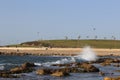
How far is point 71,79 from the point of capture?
173 ft

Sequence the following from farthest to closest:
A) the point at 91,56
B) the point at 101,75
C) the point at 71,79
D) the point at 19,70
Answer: the point at 91,56 < the point at 19,70 < the point at 101,75 < the point at 71,79

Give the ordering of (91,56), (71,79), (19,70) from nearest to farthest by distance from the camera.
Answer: (71,79)
(19,70)
(91,56)

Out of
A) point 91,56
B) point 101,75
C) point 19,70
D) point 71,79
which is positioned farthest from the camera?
point 91,56

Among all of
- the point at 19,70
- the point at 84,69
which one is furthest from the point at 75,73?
the point at 19,70

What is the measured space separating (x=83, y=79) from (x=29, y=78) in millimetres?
6683

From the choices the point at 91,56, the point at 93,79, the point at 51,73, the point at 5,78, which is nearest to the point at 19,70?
the point at 51,73

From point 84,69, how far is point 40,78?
1358 centimetres

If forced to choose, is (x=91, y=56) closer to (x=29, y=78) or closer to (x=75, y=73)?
(x=75, y=73)

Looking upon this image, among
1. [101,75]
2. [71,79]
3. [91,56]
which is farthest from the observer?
[91,56]

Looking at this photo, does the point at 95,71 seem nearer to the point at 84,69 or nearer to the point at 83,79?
the point at 84,69

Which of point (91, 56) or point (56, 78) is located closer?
point (56, 78)

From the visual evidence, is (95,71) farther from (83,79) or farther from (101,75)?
(83,79)

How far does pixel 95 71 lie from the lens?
65250 millimetres

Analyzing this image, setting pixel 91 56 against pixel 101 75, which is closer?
pixel 101 75
